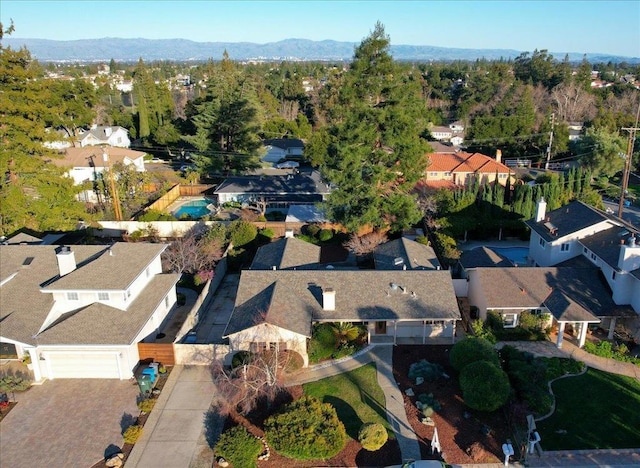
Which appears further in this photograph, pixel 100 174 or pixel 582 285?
pixel 100 174

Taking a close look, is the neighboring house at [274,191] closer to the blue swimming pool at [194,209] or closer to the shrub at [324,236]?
the blue swimming pool at [194,209]

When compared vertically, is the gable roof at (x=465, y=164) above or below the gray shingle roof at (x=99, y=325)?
above

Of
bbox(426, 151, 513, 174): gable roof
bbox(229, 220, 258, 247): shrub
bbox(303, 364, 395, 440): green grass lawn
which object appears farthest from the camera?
bbox(426, 151, 513, 174): gable roof

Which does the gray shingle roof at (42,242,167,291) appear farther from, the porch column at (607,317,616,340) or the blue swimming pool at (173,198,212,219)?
the porch column at (607,317,616,340)

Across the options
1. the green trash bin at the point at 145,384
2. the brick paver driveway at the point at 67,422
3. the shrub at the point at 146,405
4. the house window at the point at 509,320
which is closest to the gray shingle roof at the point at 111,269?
the brick paver driveway at the point at 67,422

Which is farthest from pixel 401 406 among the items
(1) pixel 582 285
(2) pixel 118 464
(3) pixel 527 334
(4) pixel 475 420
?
(1) pixel 582 285

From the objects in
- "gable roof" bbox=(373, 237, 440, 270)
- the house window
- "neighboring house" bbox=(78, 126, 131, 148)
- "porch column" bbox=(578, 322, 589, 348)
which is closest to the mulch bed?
the house window

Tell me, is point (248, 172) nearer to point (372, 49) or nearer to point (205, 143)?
point (205, 143)
